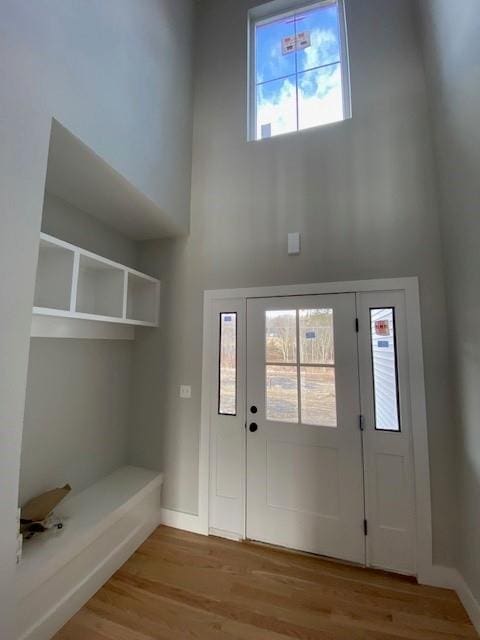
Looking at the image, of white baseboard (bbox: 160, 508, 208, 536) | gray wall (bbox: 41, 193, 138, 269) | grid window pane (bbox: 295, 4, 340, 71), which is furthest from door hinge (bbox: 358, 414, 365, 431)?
grid window pane (bbox: 295, 4, 340, 71)

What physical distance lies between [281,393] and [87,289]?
1.85 metres

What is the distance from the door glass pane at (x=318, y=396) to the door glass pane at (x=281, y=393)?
73 mm

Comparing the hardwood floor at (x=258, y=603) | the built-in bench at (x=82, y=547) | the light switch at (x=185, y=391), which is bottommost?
the hardwood floor at (x=258, y=603)

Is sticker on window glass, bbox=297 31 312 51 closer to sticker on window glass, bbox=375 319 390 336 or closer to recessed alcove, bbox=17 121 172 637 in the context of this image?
recessed alcove, bbox=17 121 172 637

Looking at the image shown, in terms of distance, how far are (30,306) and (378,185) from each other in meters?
2.52

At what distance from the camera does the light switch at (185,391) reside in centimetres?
254

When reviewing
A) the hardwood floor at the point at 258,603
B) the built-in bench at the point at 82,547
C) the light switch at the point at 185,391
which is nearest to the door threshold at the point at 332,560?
the hardwood floor at the point at 258,603

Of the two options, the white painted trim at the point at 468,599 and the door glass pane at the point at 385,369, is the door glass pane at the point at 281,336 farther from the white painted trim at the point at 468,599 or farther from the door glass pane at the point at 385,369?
the white painted trim at the point at 468,599

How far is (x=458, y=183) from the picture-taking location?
69.2 inches

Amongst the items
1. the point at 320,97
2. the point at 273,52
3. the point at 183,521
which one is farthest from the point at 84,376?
the point at 273,52

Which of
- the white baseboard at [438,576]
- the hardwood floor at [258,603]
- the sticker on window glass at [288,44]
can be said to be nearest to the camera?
the hardwood floor at [258,603]

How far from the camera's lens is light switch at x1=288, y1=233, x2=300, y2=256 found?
2.35 meters

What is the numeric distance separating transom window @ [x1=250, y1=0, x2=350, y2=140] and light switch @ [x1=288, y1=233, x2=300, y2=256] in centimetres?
111

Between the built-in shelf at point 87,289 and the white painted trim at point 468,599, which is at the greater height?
the built-in shelf at point 87,289
